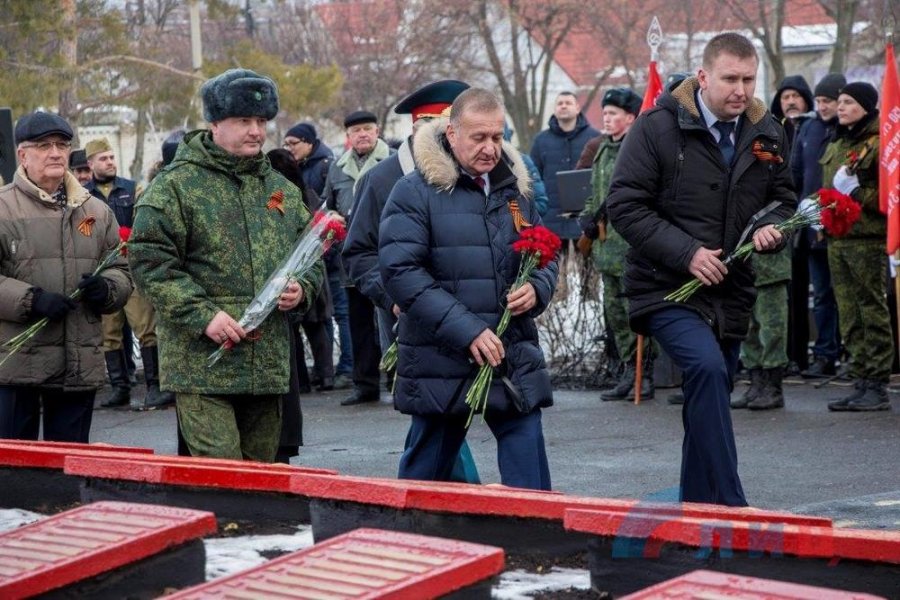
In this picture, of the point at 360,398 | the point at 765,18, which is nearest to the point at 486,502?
the point at 360,398

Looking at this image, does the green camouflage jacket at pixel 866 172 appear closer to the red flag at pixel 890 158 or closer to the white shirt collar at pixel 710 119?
the red flag at pixel 890 158

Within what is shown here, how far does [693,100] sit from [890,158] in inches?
154

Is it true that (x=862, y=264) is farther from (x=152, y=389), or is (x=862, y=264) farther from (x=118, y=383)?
(x=118, y=383)

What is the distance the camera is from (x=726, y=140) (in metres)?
7.08

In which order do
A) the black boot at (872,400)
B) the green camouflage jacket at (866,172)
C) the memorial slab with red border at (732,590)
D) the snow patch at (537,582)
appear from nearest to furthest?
the memorial slab with red border at (732,590), the snow patch at (537,582), the black boot at (872,400), the green camouflage jacket at (866,172)

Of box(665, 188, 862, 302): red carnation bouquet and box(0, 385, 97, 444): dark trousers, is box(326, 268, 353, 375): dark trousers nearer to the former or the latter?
box(0, 385, 97, 444): dark trousers

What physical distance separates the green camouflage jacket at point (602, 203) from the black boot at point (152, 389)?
12.8ft

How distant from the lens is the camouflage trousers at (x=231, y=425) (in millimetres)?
6492

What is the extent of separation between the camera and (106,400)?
46.8 ft

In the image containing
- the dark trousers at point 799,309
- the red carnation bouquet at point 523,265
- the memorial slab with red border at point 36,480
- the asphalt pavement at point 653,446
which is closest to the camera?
the memorial slab with red border at point 36,480

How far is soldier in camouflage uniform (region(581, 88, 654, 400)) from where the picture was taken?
39.1 ft

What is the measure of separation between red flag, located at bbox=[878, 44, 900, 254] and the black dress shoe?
4.42 m

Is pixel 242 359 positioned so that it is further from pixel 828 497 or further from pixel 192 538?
pixel 828 497

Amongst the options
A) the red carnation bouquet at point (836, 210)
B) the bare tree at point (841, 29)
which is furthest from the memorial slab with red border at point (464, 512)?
the bare tree at point (841, 29)
